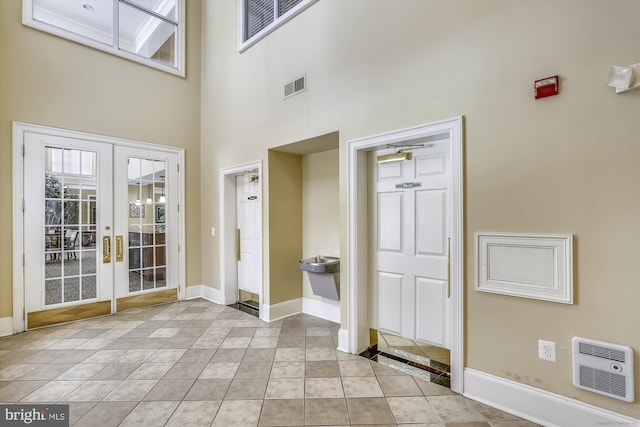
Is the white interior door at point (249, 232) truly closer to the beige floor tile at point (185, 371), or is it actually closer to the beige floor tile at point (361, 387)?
the beige floor tile at point (185, 371)

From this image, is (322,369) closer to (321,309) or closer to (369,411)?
(369,411)

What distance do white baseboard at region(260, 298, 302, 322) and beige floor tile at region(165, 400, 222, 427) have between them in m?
1.67

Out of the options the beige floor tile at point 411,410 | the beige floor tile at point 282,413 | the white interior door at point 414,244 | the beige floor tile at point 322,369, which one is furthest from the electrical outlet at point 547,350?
the beige floor tile at point 282,413

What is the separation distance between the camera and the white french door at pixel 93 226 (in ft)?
12.0

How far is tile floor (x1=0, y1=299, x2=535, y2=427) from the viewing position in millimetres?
2047

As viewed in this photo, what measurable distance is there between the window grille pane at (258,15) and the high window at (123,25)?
4.46ft

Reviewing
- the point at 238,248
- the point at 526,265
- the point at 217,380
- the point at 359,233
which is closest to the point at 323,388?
the point at 217,380

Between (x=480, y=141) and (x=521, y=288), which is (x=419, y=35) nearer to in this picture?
(x=480, y=141)

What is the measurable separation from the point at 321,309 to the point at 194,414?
216cm

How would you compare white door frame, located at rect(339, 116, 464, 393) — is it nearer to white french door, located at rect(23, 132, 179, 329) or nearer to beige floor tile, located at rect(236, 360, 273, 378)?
beige floor tile, located at rect(236, 360, 273, 378)

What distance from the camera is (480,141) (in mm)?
2199

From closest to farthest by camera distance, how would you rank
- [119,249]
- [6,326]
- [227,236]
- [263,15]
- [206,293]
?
[6,326] → [263,15] → [119,249] → [227,236] → [206,293]

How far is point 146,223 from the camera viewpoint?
4535 mm

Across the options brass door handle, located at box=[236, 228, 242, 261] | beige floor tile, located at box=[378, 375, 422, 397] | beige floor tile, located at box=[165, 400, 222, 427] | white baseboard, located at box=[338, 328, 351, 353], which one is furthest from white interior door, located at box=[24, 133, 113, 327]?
beige floor tile, located at box=[378, 375, 422, 397]
